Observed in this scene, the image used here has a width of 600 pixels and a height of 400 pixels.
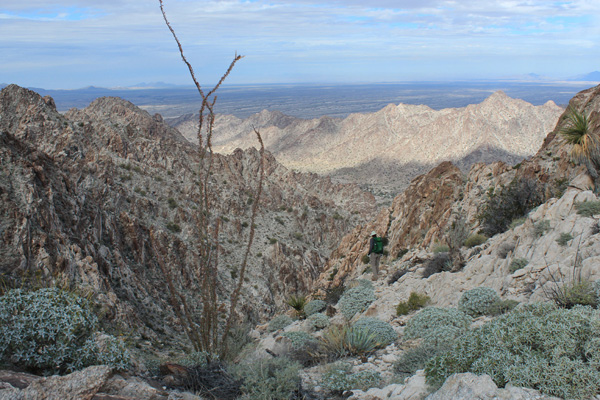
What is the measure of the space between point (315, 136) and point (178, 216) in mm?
101705

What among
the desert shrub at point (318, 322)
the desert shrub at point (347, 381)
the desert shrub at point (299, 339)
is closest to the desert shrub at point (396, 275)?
the desert shrub at point (318, 322)

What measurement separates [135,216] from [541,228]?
2193 centimetres

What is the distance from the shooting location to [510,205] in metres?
15.8

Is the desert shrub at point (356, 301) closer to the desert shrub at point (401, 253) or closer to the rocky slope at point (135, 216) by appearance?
the rocky slope at point (135, 216)

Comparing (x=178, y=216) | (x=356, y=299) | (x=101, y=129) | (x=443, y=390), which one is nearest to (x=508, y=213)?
(x=356, y=299)

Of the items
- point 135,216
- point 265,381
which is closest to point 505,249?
point 265,381

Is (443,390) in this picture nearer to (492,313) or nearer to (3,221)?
(492,313)

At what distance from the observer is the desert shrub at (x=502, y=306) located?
7.98 metres

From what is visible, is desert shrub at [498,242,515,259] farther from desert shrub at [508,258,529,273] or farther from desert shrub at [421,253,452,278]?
desert shrub at [421,253,452,278]

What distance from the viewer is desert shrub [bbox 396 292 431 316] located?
35.8 feet

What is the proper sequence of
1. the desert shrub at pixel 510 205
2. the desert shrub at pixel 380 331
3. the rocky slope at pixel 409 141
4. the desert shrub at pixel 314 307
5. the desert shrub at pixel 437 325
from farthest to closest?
the rocky slope at pixel 409 141, the desert shrub at pixel 510 205, the desert shrub at pixel 314 307, the desert shrub at pixel 380 331, the desert shrub at pixel 437 325

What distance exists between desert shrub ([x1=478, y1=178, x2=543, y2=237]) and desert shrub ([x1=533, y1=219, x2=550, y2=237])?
4.53 metres

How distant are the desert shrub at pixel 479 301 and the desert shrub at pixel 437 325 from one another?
34 cm

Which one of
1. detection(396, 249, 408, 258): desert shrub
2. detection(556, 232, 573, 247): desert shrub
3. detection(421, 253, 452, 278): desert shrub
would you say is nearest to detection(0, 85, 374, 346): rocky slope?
detection(396, 249, 408, 258): desert shrub
